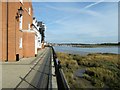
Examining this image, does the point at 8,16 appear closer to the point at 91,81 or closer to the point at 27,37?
the point at 27,37

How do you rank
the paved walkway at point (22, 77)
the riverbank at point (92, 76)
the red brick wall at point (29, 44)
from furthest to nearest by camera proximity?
the red brick wall at point (29, 44), the riverbank at point (92, 76), the paved walkway at point (22, 77)

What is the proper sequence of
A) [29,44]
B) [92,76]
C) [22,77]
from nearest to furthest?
[22,77] < [92,76] < [29,44]

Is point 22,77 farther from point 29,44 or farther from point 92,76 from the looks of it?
point 29,44

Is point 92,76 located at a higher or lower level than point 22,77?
lower

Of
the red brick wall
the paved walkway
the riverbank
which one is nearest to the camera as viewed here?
the paved walkway

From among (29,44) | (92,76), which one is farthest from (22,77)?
(29,44)

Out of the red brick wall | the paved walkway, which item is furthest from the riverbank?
the red brick wall

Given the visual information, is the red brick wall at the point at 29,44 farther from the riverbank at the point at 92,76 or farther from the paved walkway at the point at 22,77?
the paved walkway at the point at 22,77

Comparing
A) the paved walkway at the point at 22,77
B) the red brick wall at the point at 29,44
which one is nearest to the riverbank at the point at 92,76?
the paved walkway at the point at 22,77

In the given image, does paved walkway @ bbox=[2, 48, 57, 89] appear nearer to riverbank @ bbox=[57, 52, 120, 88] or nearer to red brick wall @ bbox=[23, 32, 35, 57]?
riverbank @ bbox=[57, 52, 120, 88]

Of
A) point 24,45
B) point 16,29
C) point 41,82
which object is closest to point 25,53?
point 24,45

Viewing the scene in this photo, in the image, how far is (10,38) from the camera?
21453 mm

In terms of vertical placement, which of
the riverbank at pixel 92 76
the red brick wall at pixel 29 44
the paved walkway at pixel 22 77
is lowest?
the riverbank at pixel 92 76

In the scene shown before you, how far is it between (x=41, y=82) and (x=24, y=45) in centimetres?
1827
